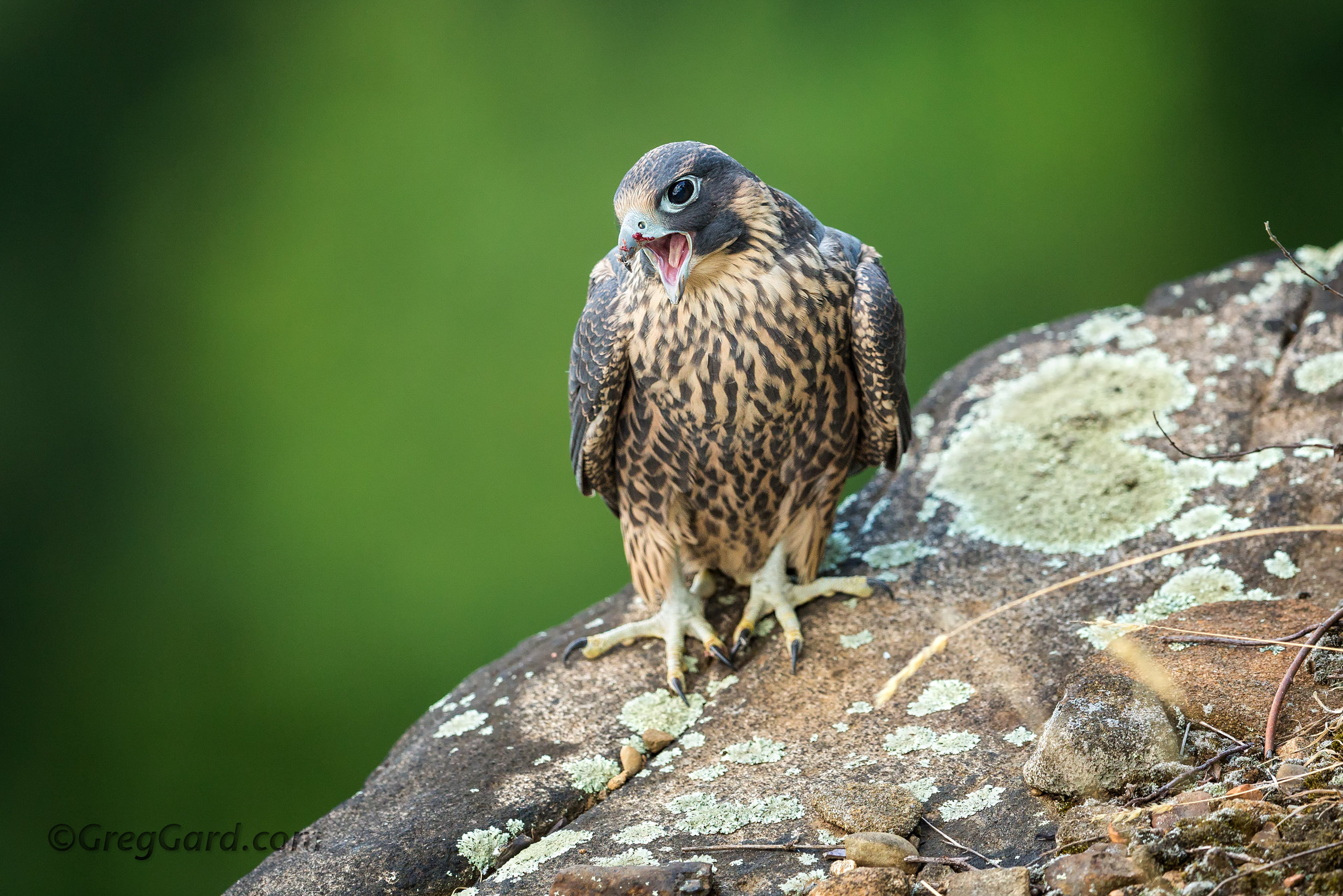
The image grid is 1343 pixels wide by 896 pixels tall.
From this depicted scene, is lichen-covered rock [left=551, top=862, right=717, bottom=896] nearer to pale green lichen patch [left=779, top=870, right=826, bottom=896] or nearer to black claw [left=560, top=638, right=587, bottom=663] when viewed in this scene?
pale green lichen patch [left=779, top=870, right=826, bottom=896]

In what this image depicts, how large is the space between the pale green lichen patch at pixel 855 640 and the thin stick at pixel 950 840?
29.8 inches

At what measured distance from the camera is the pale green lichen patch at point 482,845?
214 centimetres

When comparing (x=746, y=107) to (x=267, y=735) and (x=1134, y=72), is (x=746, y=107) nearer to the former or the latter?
(x=1134, y=72)

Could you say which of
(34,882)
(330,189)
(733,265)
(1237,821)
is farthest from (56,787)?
(1237,821)

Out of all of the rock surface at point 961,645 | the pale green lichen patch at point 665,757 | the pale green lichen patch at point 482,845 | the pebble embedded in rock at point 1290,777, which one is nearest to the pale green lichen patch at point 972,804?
the rock surface at point 961,645

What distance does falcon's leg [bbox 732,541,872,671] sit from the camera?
2.78 m

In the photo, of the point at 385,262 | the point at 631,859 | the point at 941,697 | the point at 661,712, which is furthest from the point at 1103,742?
the point at 385,262

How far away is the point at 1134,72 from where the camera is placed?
4.02 m

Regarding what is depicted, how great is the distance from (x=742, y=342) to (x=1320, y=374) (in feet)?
5.46

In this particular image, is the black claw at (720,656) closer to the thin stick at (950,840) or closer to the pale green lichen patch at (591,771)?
the pale green lichen patch at (591,771)

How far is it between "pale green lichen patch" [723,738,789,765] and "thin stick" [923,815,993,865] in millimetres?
460

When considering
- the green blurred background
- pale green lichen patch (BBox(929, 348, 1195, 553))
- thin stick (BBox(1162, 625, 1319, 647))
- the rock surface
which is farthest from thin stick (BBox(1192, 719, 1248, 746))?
the green blurred background

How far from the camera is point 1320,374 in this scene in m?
2.91

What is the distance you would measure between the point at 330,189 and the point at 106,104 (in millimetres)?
891
